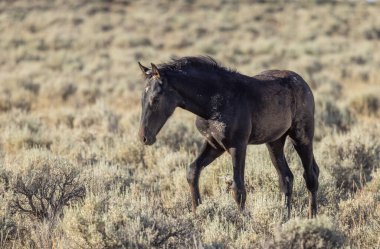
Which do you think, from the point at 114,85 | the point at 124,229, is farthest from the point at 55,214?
the point at 114,85

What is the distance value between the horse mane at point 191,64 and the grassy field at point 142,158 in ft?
1.54

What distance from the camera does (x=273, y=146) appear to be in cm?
679

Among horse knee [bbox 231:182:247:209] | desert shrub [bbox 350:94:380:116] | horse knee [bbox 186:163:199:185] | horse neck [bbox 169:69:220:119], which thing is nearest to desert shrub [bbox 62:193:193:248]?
horse knee [bbox 231:182:247:209]

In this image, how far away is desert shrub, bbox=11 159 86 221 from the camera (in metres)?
6.07

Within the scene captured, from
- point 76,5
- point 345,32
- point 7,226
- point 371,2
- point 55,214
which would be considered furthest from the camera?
point 371,2

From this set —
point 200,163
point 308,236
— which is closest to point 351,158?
point 200,163

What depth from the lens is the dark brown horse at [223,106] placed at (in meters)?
5.41

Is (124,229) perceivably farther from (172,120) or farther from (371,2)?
(371,2)

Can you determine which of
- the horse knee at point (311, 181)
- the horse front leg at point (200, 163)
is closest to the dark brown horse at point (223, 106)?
the horse front leg at point (200, 163)

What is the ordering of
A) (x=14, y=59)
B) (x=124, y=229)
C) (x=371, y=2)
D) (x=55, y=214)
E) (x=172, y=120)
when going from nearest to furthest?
(x=124, y=229) → (x=55, y=214) → (x=172, y=120) → (x=14, y=59) → (x=371, y=2)

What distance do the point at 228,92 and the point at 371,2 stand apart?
48293 mm

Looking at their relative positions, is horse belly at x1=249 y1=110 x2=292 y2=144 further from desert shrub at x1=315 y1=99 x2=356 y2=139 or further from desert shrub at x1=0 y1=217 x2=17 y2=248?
desert shrub at x1=315 y1=99 x2=356 y2=139

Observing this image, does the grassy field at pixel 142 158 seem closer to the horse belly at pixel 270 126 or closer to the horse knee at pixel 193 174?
the horse knee at pixel 193 174

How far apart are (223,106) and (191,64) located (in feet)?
1.88
